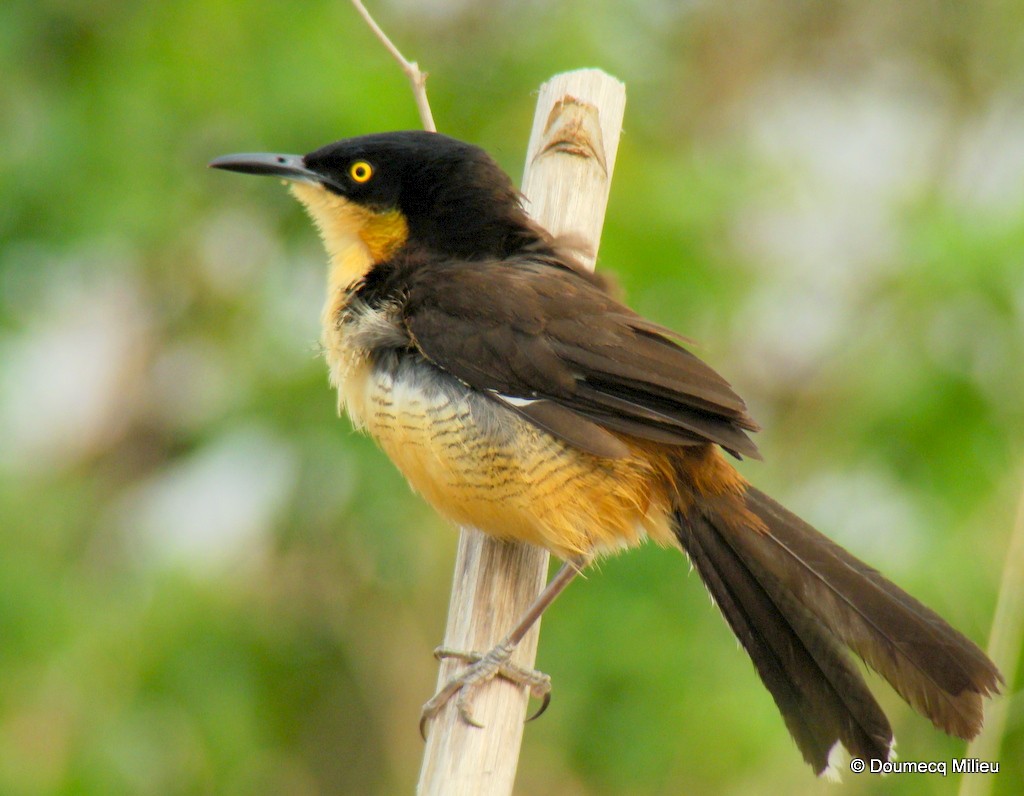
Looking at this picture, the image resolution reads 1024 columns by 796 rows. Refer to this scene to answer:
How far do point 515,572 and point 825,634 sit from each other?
0.86 m

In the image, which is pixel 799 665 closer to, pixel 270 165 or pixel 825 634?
pixel 825 634

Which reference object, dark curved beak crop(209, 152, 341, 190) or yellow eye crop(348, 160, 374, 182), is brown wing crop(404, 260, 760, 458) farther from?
dark curved beak crop(209, 152, 341, 190)

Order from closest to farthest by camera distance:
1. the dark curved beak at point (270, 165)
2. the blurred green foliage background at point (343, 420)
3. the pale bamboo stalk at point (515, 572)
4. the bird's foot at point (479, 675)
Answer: the pale bamboo stalk at point (515, 572) → the bird's foot at point (479, 675) → the dark curved beak at point (270, 165) → the blurred green foliage background at point (343, 420)

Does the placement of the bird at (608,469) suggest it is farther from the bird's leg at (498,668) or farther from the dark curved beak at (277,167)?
the dark curved beak at (277,167)

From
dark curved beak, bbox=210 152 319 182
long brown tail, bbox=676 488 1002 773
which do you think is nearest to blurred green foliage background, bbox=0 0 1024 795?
long brown tail, bbox=676 488 1002 773

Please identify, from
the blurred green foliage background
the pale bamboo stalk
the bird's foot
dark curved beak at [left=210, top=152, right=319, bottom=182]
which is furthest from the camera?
the blurred green foliage background

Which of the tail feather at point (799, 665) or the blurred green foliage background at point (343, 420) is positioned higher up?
the blurred green foliage background at point (343, 420)

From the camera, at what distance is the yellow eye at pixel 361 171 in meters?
4.05

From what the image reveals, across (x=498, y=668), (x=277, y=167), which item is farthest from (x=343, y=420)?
(x=498, y=668)

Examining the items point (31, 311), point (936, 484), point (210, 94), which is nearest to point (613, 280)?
point (936, 484)

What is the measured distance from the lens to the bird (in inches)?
133

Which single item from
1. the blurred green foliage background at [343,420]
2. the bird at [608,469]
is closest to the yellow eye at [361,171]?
the bird at [608,469]

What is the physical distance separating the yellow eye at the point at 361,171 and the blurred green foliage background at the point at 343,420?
1.42 meters

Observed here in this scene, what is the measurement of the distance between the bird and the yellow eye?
1.22ft
